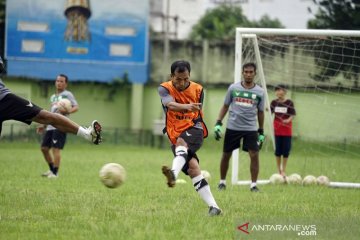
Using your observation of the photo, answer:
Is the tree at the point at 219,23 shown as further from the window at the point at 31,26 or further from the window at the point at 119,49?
the window at the point at 31,26

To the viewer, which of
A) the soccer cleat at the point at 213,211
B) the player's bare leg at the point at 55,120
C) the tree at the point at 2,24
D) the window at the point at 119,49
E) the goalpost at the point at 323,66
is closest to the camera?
the player's bare leg at the point at 55,120

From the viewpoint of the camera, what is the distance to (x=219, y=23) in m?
47.9

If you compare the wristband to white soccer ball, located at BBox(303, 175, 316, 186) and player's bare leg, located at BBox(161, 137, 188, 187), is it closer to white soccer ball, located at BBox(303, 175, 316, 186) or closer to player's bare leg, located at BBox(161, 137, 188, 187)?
white soccer ball, located at BBox(303, 175, 316, 186)

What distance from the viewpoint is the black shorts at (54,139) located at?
46.9 ft

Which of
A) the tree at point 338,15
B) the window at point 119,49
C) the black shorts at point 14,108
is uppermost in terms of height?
the tree at point 338,15

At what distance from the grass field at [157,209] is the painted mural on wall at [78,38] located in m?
17.3

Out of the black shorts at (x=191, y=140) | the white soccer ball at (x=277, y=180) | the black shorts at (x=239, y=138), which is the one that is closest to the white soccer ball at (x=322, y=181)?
the white soccer ball at (x=277, y=180)

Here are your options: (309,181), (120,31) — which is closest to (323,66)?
(309,181)

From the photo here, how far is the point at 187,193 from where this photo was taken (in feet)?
36.3

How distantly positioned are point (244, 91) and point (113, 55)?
20727mm

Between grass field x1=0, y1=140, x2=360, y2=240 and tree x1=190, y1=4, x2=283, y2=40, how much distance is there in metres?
31.7

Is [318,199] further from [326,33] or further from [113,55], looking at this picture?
[113,55]

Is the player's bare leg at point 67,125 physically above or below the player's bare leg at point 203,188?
above

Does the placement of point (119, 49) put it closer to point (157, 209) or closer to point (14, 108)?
point (157, 209)
